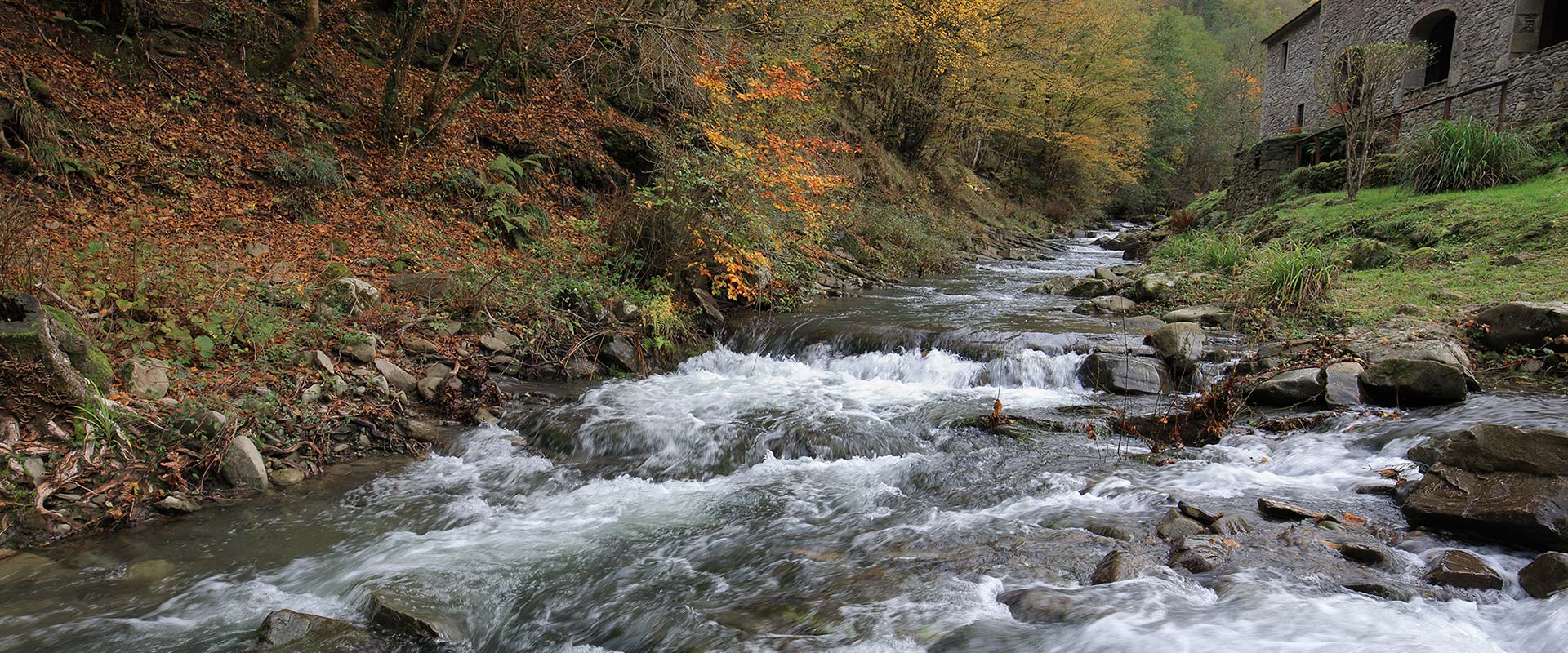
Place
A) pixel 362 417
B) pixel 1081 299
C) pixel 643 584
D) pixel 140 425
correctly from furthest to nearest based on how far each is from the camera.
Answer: pixel 1081 299
pixel 362 417
pixel 140 425
pixel 643 584

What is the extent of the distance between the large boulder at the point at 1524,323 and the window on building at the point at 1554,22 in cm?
1548

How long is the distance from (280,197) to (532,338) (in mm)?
3506

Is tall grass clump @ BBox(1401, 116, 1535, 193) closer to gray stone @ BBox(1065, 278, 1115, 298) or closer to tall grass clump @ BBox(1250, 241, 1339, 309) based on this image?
tall grass clump @ BBox(1250, 241, 1339, 309)

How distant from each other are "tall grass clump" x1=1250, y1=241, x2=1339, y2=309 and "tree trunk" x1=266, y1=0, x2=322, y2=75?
13219 mm

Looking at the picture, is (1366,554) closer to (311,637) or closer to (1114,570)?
(1114,570)

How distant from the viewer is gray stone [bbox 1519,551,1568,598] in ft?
10.8

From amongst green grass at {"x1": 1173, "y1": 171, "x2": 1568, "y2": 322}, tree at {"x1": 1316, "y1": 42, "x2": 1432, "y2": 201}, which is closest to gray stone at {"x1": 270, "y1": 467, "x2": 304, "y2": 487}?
green grass at {"x1": 1173, "y1": 171, "x2": 1568, "y2": 322}

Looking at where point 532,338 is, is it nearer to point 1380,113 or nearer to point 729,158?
point 729,158

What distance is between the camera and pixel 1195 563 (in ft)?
12.7

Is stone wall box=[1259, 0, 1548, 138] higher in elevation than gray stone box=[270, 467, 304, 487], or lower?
higher

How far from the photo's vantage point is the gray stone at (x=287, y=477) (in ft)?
17.6

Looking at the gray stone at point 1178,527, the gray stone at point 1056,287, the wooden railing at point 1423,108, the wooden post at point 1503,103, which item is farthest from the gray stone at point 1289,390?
the wooden railing at point 1423,108

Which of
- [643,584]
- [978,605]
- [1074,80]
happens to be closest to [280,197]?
[643,584]

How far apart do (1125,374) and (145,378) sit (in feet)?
29.5
